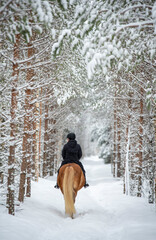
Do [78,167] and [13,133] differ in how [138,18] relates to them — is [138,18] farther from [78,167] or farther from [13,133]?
[78,167]

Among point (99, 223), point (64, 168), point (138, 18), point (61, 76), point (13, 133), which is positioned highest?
point (138, 18)

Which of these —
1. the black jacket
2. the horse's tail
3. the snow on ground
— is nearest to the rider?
the black jacket

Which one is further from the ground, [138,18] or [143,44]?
[138,18]

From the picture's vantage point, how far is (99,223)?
6.06m

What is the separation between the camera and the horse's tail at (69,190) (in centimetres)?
693

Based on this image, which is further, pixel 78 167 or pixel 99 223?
pixel 78 167

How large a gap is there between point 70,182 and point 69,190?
9.3 inches

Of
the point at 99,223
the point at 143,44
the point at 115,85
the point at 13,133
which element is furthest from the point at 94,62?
the point at 115,85

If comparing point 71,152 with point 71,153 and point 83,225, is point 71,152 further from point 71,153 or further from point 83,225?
point 83,225

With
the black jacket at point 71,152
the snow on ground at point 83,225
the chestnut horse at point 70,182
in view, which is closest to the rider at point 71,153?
the black jacket at point 71,152

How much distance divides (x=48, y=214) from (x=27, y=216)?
2.66ft

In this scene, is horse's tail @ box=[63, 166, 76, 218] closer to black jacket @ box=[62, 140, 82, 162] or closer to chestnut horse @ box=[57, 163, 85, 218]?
chestnut horse @ box=[57, 163, 85, 218]

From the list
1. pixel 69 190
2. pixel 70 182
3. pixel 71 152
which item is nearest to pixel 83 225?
pixel 69 190

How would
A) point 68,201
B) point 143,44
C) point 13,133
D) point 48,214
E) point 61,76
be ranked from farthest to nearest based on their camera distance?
point 61,76 < point 68,201 < point 48,214 < point 13,133 < point 143,44
